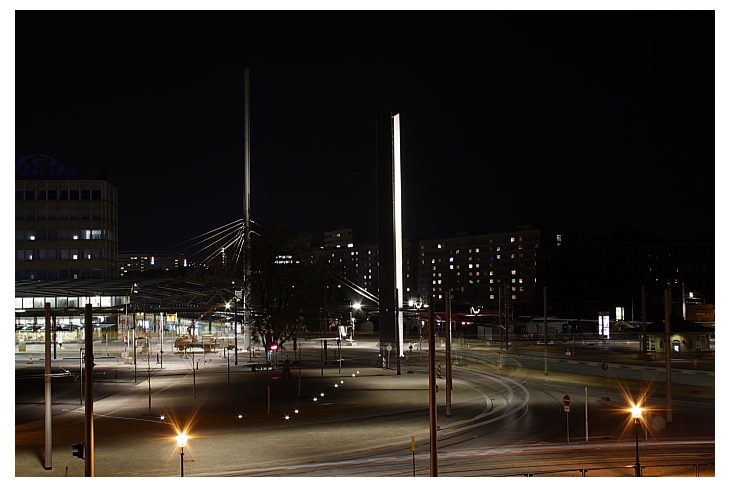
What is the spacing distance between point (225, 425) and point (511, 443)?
10472 mm

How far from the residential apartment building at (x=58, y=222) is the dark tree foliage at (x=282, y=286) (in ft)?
149

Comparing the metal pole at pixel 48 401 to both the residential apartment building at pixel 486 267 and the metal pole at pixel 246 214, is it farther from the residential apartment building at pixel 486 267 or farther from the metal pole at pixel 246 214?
the residential apartment building at pixel 486 267

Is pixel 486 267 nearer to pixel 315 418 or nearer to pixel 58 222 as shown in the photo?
pixel 58 222

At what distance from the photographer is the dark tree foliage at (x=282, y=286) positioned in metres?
54.2

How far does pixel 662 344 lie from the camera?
57.5 metres

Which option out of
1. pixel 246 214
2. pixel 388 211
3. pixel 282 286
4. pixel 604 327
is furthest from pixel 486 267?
pixel 282 286

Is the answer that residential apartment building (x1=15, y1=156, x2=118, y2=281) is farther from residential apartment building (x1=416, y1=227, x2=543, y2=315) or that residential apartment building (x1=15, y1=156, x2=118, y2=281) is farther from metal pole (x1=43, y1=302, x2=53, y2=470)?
metal pole (x1=43, y1=302, x2=53, y2=470)

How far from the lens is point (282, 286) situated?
55.6 metres

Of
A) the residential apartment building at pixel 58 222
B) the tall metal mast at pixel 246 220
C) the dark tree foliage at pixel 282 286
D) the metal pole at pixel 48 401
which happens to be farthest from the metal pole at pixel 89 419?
the residential apartment building at pixel 58 222

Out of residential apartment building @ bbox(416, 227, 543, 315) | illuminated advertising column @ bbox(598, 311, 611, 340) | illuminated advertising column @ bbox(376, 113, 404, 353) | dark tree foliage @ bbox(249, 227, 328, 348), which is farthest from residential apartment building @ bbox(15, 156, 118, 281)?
residential apartment building @ bbox(416, 227, 543, 315)

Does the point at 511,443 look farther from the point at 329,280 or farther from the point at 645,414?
the point at 329,280

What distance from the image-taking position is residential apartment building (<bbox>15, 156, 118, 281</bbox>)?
316ft

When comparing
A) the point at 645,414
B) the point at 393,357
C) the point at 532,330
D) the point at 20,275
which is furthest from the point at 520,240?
the point at 645,414

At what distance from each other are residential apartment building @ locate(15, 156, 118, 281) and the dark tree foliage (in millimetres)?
45400
